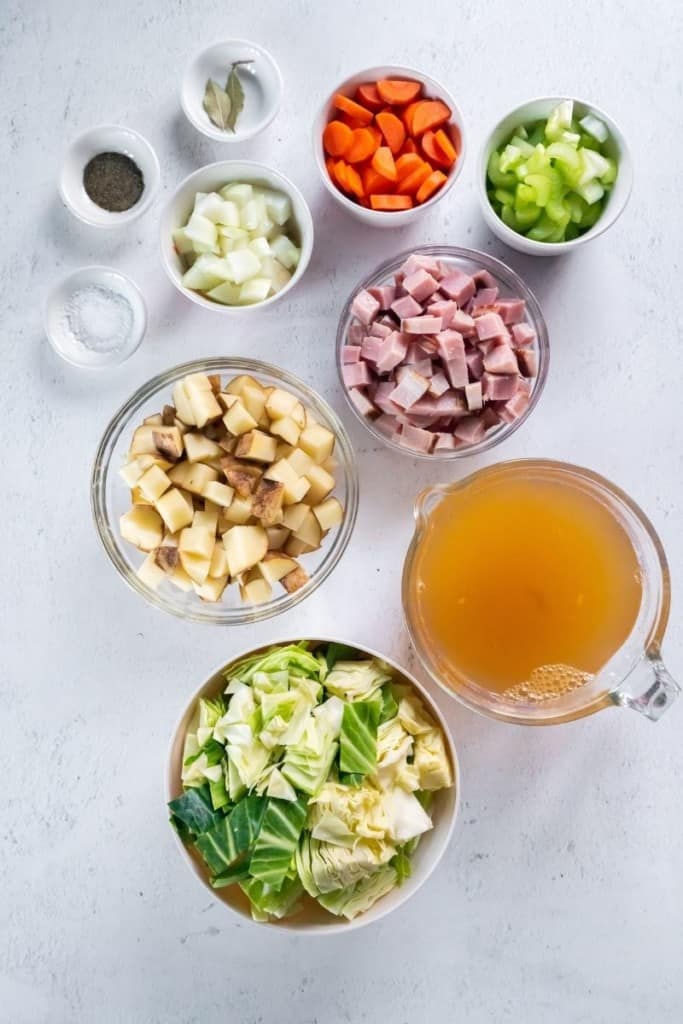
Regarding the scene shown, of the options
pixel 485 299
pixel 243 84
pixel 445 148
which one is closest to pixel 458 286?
pixel 485 299

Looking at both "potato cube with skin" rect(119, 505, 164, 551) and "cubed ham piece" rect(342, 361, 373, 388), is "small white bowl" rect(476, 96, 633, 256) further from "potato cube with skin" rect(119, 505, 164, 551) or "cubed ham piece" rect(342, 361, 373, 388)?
"potato cube with skin" rect(119, 505, 164, 551)

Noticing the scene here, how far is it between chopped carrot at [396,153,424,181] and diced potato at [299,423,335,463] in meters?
0.49

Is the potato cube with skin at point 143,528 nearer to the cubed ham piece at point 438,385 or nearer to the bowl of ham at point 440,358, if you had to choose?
the bowl of ham at point 440,358

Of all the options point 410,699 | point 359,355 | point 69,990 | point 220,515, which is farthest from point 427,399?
point 69,990

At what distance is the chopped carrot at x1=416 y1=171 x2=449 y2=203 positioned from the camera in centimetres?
176

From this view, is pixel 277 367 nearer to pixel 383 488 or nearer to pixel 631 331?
pixel 383 488

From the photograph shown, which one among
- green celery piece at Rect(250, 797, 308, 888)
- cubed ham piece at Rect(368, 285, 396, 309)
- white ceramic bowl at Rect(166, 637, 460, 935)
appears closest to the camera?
green celery piece at Rect(250, 797, 308, 888)

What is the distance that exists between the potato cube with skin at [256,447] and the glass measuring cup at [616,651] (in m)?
0.27

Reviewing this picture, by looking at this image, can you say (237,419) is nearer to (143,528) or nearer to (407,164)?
(143,528)

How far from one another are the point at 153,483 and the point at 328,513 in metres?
0.30

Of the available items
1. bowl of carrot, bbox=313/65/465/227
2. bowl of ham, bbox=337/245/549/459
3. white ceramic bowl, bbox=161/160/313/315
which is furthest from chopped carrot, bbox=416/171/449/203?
white ceramic bowl, bbox=161/160/313/315

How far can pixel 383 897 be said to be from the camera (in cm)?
168

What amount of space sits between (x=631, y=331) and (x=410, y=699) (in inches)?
32.8

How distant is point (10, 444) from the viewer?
1.89 m
